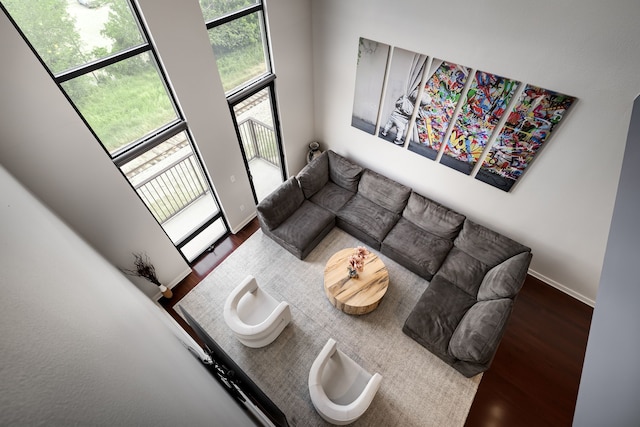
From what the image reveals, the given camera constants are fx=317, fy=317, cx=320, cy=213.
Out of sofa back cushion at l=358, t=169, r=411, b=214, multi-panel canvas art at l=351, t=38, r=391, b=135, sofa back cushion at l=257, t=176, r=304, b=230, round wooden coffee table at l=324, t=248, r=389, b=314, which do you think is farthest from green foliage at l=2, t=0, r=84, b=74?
sofa back cushion at l=358, t=169, r=411, b=214

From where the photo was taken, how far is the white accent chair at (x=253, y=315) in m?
3.44

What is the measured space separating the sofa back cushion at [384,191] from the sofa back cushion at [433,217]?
12 cm

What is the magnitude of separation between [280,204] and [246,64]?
1.84 metres

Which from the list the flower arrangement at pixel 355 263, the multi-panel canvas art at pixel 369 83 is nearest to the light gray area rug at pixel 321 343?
the flower arrangement at pixel 355 263

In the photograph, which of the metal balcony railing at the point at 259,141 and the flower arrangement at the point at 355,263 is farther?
the metal balcony railing at the point at 259,141

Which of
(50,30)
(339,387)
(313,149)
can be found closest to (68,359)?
(50,30)

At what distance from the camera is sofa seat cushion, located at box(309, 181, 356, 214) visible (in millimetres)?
4835

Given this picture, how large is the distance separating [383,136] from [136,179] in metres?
3.25

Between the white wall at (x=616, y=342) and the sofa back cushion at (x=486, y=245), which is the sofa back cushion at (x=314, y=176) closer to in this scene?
the sofa back cushion at (x=486, y=245)

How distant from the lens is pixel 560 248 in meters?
3.95

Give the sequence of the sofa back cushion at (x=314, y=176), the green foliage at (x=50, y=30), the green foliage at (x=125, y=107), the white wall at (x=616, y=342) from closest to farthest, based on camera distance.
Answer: the white wall at (x=616, y=342), the green foliage at (x=50, y=30), the green foliage at (x=125, y=107), the sofa back cushion at (x=314, y=176)

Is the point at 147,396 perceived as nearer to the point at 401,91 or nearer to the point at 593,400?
the point at 593,400

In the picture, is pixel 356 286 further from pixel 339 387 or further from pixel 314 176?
pixel 314 176

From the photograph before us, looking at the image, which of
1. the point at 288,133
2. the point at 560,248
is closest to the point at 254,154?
the point at 288,133
